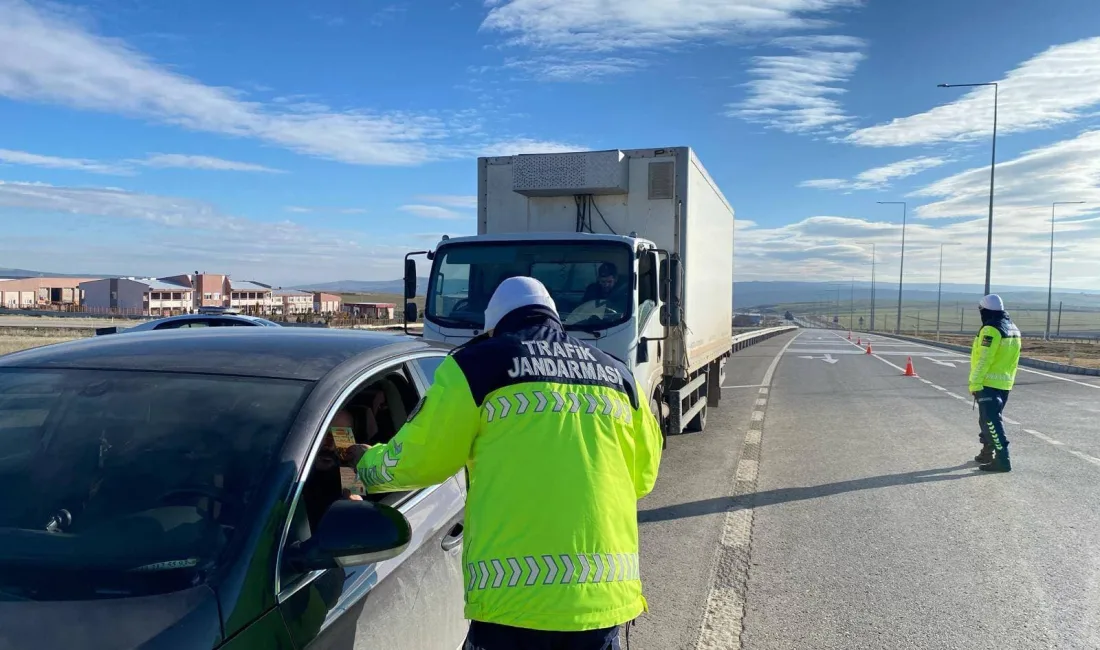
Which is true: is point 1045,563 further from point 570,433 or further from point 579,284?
point 570,433

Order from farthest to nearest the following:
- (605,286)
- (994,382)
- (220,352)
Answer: (994,382) → (605,286) → (220,352)

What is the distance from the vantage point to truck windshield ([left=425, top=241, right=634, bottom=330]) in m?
7.32

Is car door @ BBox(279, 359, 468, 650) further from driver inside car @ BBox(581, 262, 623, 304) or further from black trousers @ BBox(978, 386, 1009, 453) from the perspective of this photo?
black trousers @ BBox(978, 386, 1009, 453)

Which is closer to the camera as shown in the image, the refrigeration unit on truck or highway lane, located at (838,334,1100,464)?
the refrigeration unit on truck

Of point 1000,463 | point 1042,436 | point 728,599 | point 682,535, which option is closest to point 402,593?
point 728,599

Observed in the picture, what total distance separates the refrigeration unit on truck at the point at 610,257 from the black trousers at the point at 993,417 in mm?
3230

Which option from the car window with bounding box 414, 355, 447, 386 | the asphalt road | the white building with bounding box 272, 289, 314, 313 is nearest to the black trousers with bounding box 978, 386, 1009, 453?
the asphalt road

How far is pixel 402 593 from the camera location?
2.56 m

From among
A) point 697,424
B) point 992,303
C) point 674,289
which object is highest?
point 674,289

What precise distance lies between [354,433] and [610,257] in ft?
14.5

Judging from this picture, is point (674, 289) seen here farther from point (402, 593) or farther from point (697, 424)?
point (402, 593)

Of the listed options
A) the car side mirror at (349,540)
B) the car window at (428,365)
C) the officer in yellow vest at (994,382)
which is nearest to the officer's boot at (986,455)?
the officer in yellow vest at (994,382)

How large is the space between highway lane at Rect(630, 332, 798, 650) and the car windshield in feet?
8.80

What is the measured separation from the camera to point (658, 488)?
7.90 meters
